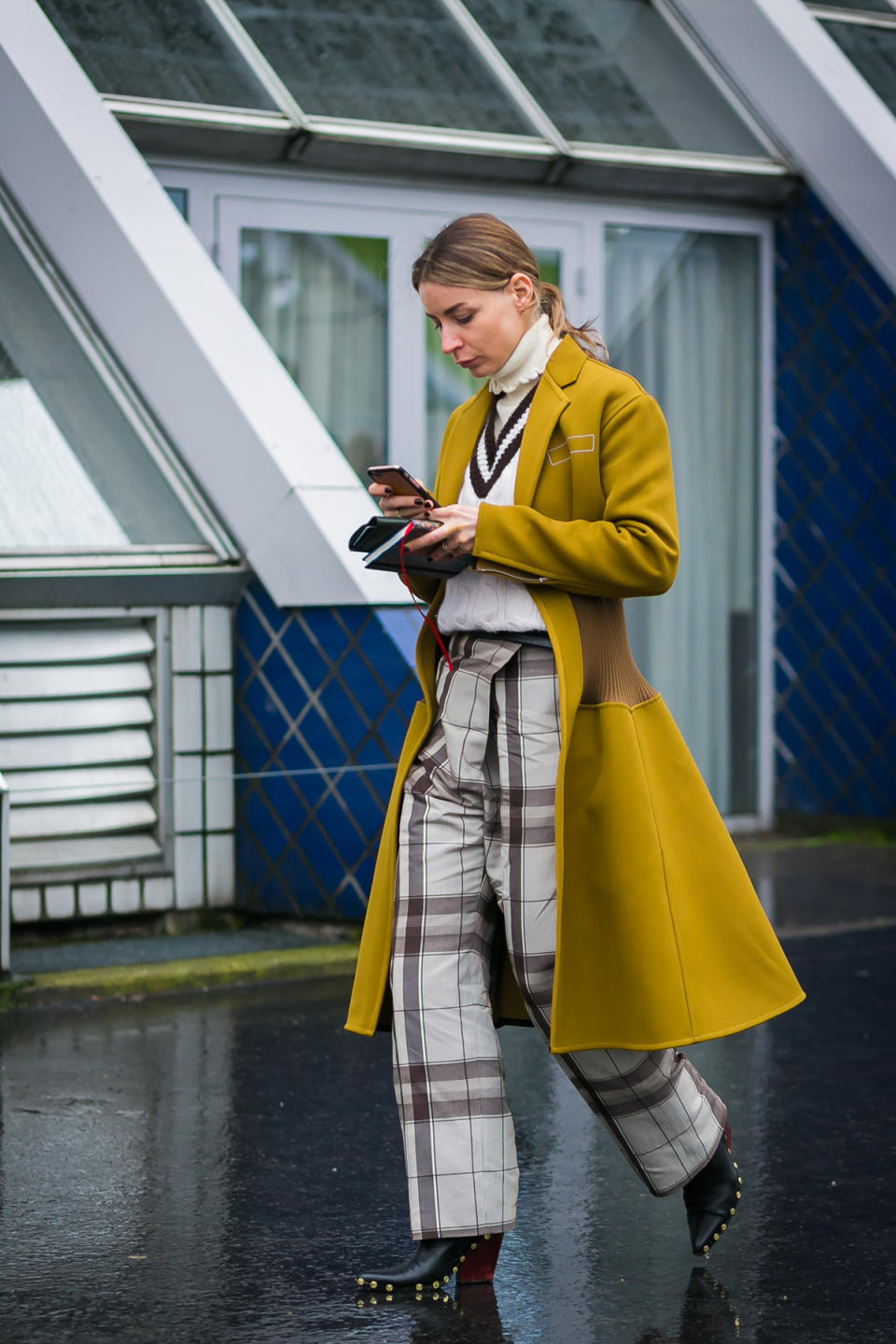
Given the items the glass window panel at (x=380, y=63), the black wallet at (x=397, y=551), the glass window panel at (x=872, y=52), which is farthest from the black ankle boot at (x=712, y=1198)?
the glass window panel at (x=872, y=52)

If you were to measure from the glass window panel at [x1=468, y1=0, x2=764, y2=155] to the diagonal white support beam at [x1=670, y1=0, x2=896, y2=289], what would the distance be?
7.6 inches

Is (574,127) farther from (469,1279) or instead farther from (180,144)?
(469,1279)

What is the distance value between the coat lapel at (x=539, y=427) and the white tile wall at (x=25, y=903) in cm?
322

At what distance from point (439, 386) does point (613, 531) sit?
16.9ft

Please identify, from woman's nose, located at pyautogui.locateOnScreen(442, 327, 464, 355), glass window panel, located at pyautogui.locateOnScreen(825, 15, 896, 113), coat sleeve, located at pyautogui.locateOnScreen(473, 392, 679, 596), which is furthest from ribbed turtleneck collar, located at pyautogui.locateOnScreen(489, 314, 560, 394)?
glass window panel, located at pyautogui.locateOnScreen(825, 15, 896, 113)

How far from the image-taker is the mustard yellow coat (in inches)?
129

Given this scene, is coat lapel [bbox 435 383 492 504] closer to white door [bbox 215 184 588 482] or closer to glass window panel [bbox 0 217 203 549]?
glass window panel [bbox 0 217 203 549]

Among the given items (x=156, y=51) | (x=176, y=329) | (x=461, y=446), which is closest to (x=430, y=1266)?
(x=461, y=446)

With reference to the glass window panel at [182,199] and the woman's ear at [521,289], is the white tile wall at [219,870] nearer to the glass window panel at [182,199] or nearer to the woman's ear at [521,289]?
the glass window panel at [182,199]

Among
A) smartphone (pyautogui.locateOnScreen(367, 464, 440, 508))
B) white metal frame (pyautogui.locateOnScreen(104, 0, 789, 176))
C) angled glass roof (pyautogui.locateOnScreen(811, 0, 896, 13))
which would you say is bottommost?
smartphone (pyautogui.locateOnScreen(367, 464, 440, 508))

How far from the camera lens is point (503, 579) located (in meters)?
3.39

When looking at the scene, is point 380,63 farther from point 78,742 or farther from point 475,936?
point 475,936

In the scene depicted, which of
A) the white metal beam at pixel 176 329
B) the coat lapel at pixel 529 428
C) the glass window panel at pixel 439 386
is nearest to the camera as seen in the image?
Result: the coat lapel at pixel 529 428

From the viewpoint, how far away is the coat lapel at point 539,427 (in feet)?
11.0
